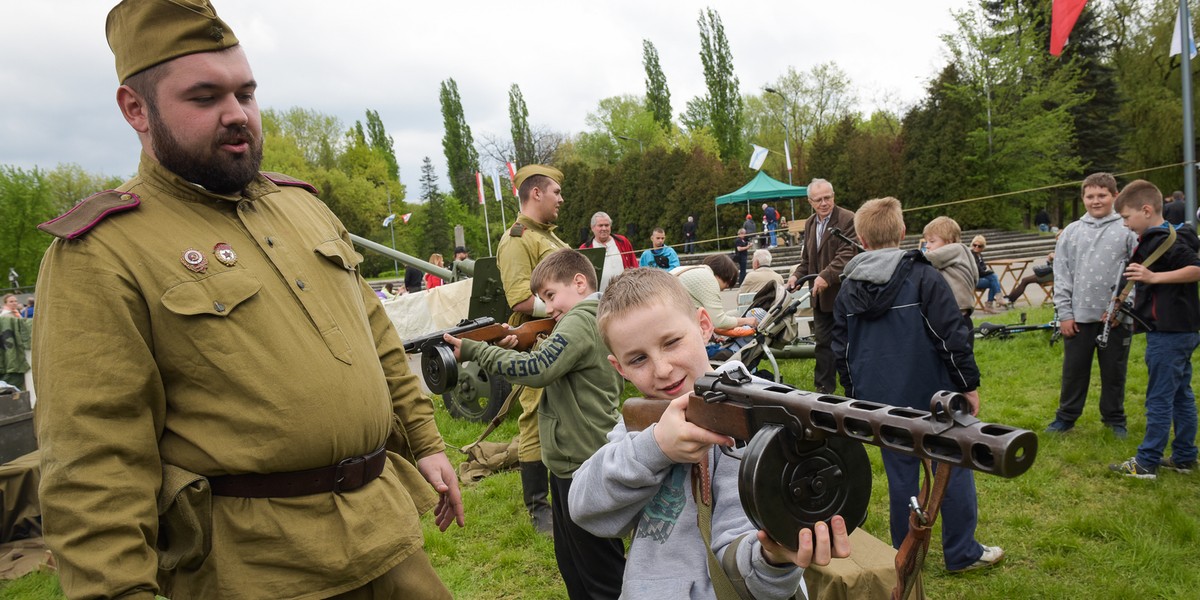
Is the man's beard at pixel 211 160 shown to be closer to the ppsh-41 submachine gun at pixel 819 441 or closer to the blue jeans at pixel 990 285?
the ppsh-41 submachine gun at pixel 819 441

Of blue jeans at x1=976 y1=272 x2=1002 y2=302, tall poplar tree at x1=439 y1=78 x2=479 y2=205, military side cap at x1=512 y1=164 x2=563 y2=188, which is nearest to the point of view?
military side cap at x1=512 y1=164 x2=563 y2=188

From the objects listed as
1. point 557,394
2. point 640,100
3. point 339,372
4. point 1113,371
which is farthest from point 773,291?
point 640,100

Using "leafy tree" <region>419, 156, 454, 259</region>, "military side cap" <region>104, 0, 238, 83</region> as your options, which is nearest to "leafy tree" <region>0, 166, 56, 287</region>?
"leafy tree" <region>419, 156, 454, 259</region>

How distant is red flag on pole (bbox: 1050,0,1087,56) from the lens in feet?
32.8

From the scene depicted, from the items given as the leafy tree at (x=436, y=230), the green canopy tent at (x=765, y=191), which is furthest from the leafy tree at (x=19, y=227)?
the green canopy tent at (x=765, y=191)

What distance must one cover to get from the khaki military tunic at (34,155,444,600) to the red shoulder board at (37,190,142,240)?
0.08 ft

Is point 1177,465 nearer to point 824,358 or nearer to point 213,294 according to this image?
point 824,358

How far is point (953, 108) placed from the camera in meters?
34.5

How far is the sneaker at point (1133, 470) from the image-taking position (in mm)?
5156

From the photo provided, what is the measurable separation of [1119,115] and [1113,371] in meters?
40.4

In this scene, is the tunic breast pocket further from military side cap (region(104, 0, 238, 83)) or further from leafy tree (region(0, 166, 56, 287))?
leafy tree (region(0, 166, 56, 287))

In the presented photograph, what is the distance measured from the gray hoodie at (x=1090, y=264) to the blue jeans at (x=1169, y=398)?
62 cm

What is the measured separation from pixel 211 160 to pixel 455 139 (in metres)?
76.6

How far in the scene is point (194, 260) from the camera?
198 centimetres
